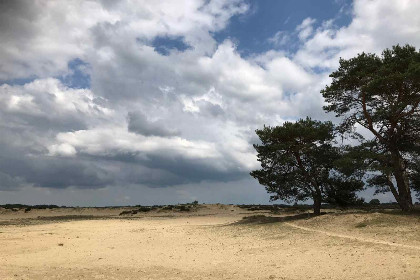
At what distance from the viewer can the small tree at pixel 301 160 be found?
27.5m

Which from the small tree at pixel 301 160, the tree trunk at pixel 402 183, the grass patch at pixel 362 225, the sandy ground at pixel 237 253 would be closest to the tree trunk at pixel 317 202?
the small tree at pixel 301 160

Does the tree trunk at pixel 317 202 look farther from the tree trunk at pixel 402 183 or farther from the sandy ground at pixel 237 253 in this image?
the tree trunk at pixel 402 183

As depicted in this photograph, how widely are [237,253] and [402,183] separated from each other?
15.0 meters

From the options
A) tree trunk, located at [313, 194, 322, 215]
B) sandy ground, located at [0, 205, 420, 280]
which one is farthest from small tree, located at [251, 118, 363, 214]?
sandy ground, located at [0, 205, 420, 280]

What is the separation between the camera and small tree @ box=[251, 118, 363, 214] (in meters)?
27.5

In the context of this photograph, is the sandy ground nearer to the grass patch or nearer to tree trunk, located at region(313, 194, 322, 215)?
the grass patch

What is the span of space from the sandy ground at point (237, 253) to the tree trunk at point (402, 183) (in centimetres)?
399

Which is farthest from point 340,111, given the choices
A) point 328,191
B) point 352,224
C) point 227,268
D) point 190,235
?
point 227,268

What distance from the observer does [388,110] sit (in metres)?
22.6

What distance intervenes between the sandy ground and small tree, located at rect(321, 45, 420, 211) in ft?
14.4

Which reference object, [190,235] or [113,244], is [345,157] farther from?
[113,244]

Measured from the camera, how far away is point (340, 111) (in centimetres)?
2667

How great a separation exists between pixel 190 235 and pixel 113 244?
5.10 meters

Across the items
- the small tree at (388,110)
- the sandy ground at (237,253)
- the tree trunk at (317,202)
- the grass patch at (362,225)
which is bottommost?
the sandy ground at (237,253)
